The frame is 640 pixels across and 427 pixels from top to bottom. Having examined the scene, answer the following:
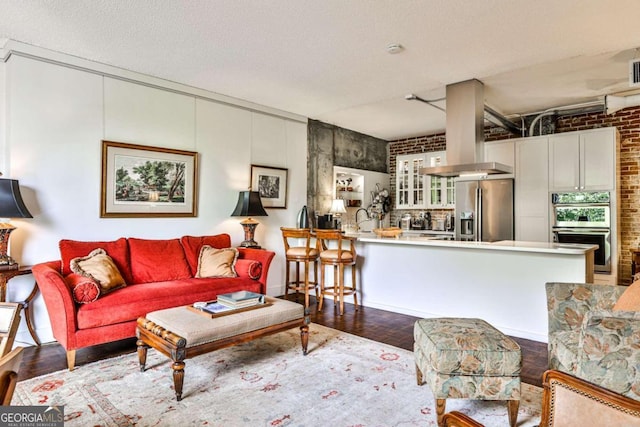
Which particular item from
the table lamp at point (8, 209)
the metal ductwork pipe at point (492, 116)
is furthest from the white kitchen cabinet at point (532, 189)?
the table lamp at point (8, 209)

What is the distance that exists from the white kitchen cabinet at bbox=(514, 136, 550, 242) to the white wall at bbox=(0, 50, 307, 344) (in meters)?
4.02

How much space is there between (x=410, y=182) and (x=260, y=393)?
18.5 ft

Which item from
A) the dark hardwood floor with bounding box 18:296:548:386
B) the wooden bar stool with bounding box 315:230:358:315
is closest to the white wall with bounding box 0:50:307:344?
the dark hardwood floor with bounding box 18:296:548:386

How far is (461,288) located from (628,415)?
3245 mm

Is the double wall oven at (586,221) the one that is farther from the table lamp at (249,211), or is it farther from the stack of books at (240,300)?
the stack of books at (240,300)

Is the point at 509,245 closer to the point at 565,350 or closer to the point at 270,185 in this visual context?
the point at 565,350

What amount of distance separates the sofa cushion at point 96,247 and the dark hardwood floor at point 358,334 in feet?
2.23

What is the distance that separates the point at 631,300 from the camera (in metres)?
2.12

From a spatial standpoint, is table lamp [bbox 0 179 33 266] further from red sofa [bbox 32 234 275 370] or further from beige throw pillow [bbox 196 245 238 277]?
beige throw pillow [bbox 196 245 238 277]

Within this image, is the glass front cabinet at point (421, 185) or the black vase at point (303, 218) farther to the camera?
the glass front cabinet at point (421, 185)

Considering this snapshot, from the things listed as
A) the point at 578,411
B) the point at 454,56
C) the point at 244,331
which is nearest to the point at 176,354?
the point at 244,331

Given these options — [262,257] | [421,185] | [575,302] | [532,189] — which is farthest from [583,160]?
[262,257]

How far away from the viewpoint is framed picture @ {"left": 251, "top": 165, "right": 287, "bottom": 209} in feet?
17.6

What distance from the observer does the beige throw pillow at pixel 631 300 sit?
207 centimetres
